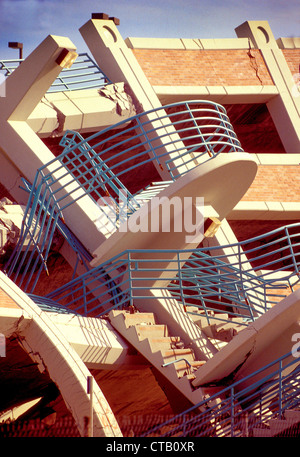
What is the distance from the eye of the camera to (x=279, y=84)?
23516 mm

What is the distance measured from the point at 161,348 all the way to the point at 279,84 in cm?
1025

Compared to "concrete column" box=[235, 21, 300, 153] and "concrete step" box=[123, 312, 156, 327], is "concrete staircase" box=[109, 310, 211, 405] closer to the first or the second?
"concrete step" box=[123, 312, 156, 327]

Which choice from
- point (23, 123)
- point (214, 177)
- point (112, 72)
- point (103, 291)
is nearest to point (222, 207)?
point (214, 177)

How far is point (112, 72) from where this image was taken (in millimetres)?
21172

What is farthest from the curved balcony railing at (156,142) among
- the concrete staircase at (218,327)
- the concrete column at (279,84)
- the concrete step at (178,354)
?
the concrete step at (178,354)

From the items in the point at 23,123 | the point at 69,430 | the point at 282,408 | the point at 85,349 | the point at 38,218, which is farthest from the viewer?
the point at 23,123

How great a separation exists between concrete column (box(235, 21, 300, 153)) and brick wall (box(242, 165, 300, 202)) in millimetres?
1144

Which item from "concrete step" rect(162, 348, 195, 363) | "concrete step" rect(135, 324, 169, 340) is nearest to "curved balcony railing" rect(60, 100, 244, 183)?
"concrete step" rect(135, 324, 169, 340)

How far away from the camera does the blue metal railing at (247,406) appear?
1338 centimetres

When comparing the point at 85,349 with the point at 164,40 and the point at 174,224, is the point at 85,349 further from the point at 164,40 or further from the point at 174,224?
the point at 164,40

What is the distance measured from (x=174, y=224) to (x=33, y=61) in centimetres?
383

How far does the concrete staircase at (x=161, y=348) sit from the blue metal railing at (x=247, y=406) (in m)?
0.46

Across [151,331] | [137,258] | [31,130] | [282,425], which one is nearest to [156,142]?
[31,130]

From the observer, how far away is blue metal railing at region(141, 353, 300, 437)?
13375 mm
